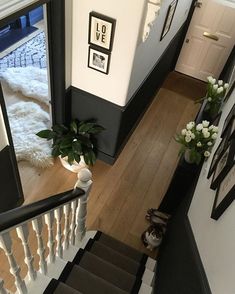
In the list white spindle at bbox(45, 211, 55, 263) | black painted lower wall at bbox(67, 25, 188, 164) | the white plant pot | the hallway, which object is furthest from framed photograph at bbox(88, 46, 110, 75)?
white spindle at bbox(45, 211, 55, 263)

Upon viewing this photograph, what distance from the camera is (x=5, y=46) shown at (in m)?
5.12

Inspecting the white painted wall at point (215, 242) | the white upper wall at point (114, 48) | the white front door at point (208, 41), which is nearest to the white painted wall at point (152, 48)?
the white upper wall at point (114, 48)

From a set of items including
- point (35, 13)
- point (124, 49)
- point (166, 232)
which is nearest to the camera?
point (124, 49)

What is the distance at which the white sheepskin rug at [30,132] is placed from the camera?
3605 millimetres

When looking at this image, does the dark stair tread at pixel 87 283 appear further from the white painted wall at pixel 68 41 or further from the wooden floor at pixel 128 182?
the white painted wall at pixel 68 41

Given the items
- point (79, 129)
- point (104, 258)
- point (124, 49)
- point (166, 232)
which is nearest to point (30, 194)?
point (79, 129)

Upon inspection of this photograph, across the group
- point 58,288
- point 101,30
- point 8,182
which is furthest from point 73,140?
point 58,288

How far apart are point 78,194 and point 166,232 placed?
146 centimetres

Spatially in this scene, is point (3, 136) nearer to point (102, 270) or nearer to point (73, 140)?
point (73, 140)

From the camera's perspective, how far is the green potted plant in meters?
3.20

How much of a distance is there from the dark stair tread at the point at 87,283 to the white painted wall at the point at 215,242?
722 millimetres

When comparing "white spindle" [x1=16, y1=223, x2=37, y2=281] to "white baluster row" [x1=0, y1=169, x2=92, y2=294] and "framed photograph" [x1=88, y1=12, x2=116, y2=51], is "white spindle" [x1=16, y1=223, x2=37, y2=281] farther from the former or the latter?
"framed photograph" [x1=88, y1=12, x2=116, y2=51]

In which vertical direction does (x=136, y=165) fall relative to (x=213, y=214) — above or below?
below

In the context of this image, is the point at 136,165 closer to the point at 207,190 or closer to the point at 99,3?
the point at 207,190
